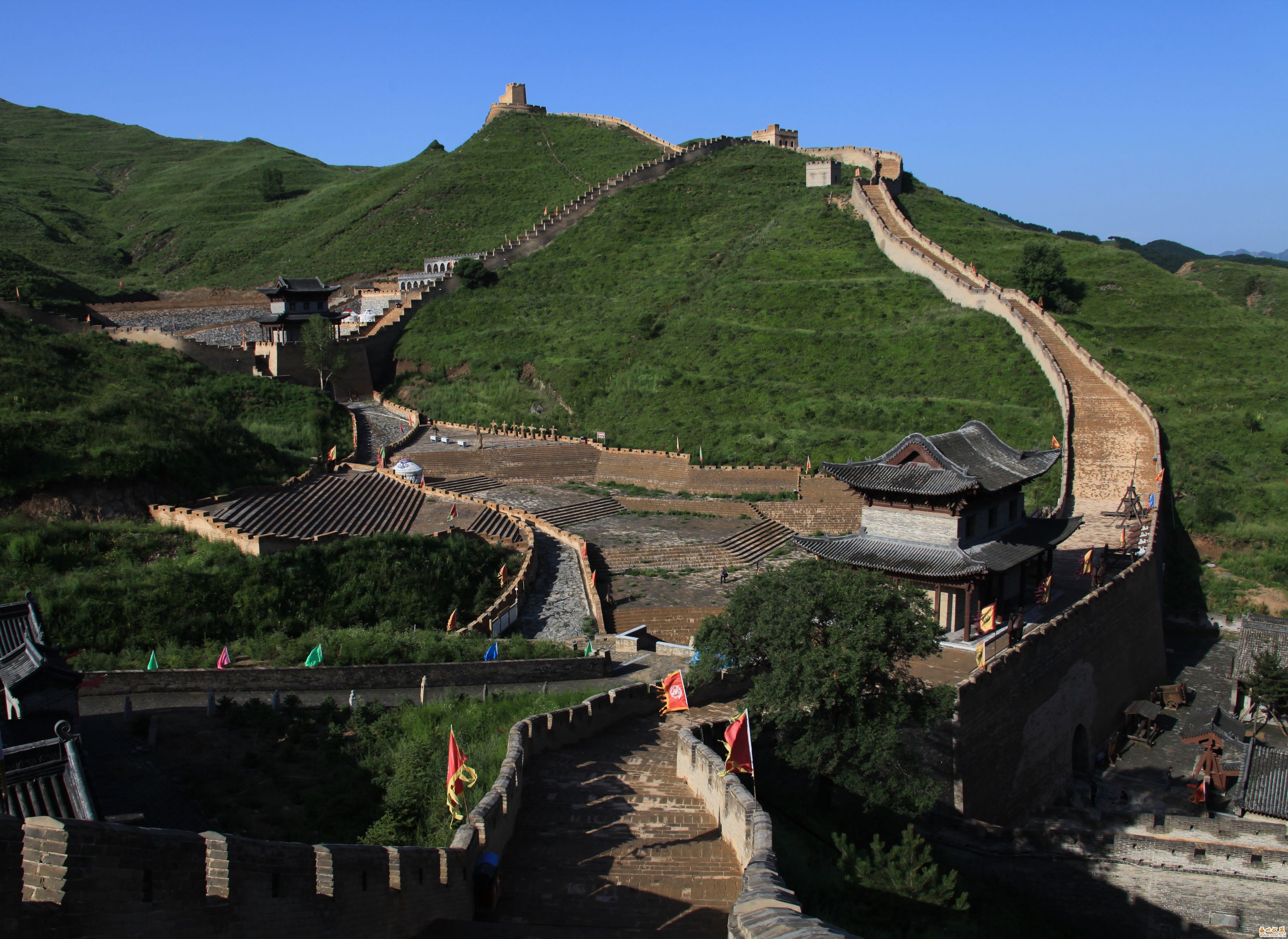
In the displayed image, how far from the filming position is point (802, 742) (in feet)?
52.6

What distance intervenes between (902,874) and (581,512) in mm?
22625

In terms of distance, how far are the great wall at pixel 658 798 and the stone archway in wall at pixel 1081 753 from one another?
0.45 m

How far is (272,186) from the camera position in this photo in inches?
4090

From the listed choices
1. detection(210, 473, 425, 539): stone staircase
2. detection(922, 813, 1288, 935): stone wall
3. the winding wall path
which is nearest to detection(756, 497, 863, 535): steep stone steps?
the winding wall path

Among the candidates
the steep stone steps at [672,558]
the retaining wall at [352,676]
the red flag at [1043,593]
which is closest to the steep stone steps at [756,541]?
the steep stone steps at [672,558]

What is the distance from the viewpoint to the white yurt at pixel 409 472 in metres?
35.5

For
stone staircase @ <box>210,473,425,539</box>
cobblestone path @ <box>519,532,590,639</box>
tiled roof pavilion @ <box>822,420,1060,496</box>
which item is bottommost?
cobblestone path @ <box>519,532,590,639</box>

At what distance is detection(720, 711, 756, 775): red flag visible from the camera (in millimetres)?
14125

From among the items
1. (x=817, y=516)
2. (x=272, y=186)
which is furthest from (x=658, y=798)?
(x=272, y=186)

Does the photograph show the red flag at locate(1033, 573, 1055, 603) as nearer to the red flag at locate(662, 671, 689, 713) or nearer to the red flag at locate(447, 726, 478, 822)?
the red flag at locate(662, 671, 689, 713)

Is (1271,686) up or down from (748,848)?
down

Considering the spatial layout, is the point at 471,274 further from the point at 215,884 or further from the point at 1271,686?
the point at 215,884

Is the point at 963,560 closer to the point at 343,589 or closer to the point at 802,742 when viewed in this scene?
the point at 802,742

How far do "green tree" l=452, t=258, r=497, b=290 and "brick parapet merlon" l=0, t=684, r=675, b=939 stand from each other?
181 feet
